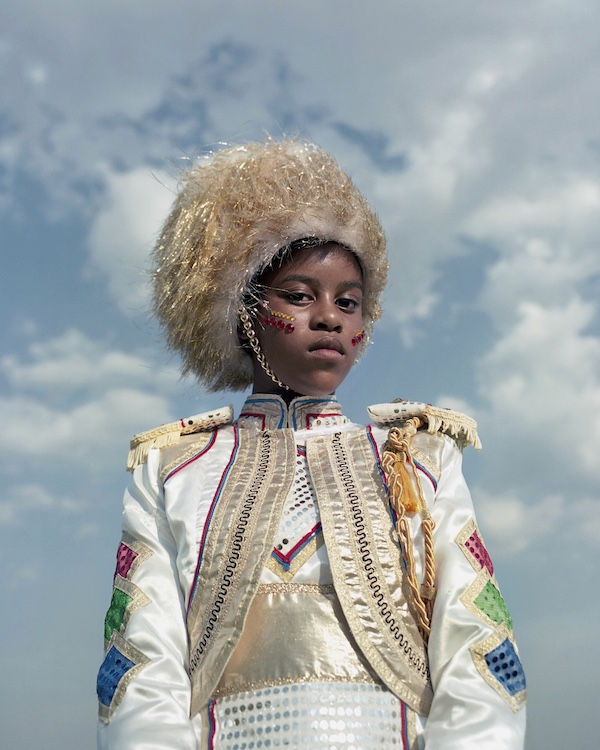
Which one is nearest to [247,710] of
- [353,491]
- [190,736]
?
[190,736]

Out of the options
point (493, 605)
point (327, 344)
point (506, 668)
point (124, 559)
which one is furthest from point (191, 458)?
point (506, 668)

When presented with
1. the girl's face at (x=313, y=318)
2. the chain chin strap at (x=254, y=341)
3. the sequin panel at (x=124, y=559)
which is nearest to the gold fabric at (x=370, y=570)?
the girl's face at (x=313, y=318)

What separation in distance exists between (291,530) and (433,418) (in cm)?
77

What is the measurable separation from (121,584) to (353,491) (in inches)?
36.3

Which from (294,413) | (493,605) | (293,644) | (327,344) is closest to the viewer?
(293,644)

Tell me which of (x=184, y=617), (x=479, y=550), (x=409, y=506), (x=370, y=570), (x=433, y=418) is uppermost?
(x=433, y=418)

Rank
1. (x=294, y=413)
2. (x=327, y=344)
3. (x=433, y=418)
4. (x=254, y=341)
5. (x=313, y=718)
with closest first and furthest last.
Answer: (x=313, y=718), (x=433, y=418), (x=327, y=344), (x=294, y=413), (x=254, y=341)

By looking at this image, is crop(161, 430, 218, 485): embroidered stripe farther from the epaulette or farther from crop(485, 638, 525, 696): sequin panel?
crop(485, 638, 525, 696): sequin panel

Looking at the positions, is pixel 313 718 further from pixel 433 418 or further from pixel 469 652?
pixel 433 418

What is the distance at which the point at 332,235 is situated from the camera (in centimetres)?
371

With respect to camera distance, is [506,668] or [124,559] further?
[124,559]

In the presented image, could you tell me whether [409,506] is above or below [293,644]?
above

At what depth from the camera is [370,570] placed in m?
2.95

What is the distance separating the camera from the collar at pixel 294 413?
367 cm
